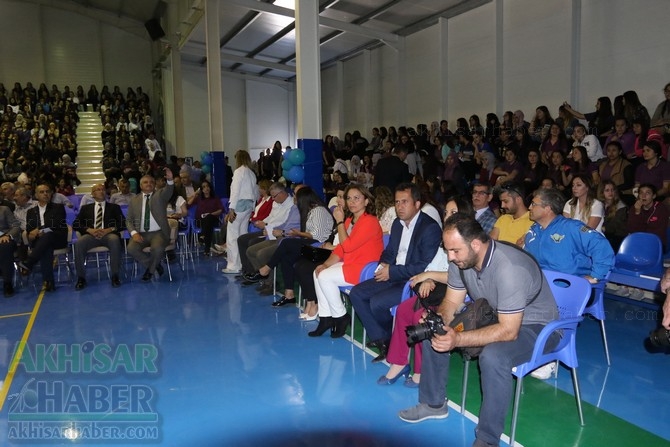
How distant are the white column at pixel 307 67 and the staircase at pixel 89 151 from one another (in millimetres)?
10974

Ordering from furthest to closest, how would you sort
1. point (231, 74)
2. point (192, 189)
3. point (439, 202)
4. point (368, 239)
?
point (231, 74), point (192, 189), point (439, 202), point (368, 239)

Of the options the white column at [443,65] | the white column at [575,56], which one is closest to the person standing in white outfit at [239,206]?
the white column at [575,56]

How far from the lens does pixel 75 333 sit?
459 cm

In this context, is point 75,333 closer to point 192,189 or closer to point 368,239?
point 368,239

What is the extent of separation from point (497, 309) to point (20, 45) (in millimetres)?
21119

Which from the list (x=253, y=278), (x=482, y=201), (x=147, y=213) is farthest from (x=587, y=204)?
(x=147, y=213)

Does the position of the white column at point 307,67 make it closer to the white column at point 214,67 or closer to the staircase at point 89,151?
the white column at point 214,67

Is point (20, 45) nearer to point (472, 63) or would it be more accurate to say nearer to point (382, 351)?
point (472, 63)

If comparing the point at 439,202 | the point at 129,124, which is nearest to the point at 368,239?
the point at 439,202

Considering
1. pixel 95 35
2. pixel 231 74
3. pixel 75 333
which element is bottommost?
pixel 75 333

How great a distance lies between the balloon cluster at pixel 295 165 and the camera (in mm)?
7070

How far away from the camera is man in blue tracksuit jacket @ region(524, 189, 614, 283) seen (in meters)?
3.47

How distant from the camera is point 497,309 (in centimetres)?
253

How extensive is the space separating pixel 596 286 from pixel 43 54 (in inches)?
820
